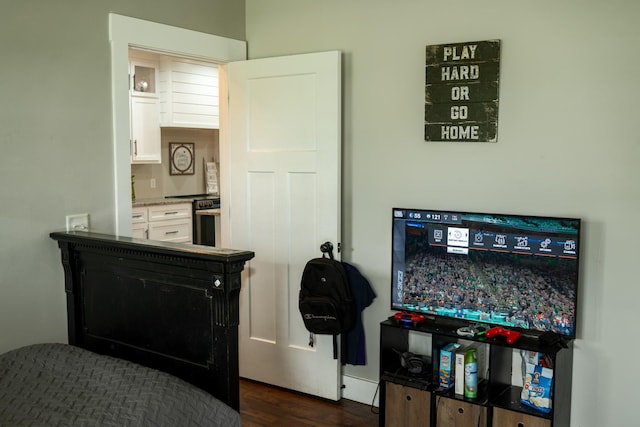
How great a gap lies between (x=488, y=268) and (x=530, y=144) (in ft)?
2.16

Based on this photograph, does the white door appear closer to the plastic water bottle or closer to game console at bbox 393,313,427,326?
game console at bbox 393,313,427,326

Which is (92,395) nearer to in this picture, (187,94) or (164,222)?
(164,222)

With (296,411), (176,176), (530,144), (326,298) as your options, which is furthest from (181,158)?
(530,144)

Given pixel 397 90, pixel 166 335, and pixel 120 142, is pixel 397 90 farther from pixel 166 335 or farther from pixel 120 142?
pixel 166 335

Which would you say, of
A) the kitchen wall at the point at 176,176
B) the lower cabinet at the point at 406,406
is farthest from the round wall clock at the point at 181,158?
the lower cabinet at the point at 406,406

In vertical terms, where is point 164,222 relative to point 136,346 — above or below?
above

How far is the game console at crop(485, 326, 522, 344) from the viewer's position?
2.98 metres

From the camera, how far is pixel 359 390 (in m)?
3.82

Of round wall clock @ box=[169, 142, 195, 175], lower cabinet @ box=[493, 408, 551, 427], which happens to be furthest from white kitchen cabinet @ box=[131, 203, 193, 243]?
lower cabinet @ box=[493, 408, 551, 427]

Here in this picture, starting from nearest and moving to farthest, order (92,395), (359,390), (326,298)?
(92,395), (326,298), (359,390)

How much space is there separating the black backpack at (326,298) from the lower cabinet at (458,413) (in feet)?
2.42

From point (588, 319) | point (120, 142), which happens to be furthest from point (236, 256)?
point (588, 319)

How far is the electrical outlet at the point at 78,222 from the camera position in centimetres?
315

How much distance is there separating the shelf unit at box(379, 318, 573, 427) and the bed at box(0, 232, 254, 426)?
112cm
